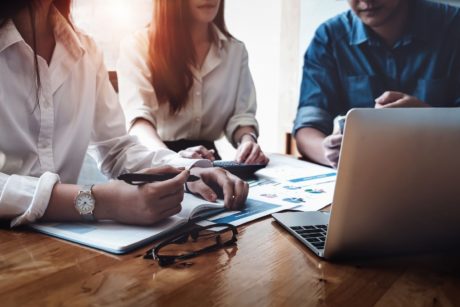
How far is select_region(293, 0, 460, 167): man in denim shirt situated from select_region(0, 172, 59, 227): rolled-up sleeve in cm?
91

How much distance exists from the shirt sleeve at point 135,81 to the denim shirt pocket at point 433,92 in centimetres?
91

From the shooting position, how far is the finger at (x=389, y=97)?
4.97ft

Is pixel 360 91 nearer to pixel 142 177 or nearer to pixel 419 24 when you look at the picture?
pixel 419 24

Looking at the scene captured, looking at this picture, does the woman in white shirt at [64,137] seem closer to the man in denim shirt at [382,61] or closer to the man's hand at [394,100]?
the man in denim shirt at [382,61]

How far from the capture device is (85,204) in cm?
72

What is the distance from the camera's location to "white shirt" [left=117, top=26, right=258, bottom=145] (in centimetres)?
160

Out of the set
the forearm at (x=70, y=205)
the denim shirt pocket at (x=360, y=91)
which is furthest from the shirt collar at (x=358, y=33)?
the forearm at (x=70, y=205)

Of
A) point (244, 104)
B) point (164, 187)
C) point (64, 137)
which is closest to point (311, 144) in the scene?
point (244, 104)

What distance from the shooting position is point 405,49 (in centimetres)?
152

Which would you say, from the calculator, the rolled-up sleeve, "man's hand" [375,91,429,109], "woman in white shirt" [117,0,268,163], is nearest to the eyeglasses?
the rolled-up sleeve

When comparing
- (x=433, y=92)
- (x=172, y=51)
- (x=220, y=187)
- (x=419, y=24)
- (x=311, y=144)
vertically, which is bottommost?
(x=311, y=144)

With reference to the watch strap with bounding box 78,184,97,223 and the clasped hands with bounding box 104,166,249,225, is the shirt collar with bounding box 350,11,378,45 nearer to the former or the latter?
the clasped hands with bounding box 104,166,249,225

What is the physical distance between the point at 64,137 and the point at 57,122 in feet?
0.13

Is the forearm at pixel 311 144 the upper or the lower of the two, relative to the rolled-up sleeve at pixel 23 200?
lower
